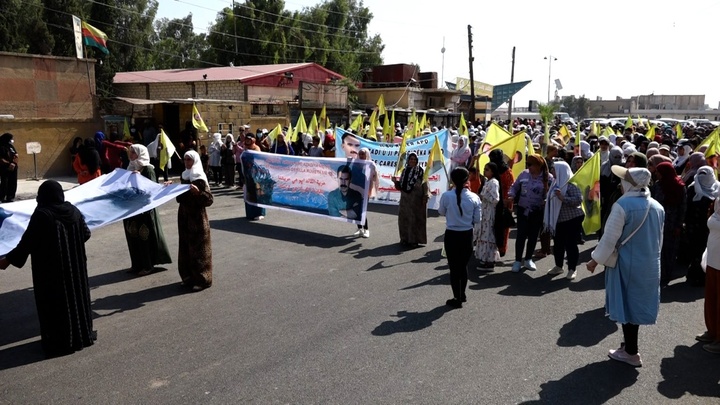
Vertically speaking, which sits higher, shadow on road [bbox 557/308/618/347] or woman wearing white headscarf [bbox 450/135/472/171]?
woman wearing white headscarf [bbox 450/135/472/171]

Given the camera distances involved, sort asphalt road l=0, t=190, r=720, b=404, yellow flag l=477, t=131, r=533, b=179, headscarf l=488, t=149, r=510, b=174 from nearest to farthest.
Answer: asphalt road l=0, t=190, r=720, b=404 < headscarf l=488, t=149, r=510, b=174 < yellow flag l=477, t=131, r=533, b=179

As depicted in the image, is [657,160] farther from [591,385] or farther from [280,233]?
[280,233]

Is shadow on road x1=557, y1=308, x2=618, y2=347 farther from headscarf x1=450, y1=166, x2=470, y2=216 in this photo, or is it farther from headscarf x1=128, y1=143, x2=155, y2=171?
headscarf x1=128, y1=143, x2=155, y2=171

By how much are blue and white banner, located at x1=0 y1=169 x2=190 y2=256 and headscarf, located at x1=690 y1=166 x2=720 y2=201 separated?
20.8ft

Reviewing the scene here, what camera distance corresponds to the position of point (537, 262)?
836 centimetres

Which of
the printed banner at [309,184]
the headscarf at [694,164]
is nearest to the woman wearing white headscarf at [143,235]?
the printed banner at [309,184]

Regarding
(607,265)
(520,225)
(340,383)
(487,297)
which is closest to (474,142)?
(520,225)

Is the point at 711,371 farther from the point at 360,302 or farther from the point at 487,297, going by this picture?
the point at 360,302

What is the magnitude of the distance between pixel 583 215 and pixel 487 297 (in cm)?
197

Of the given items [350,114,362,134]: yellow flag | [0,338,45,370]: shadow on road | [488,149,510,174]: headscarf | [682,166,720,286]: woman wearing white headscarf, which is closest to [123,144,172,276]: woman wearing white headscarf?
[0,338,45,370]: shadow on road

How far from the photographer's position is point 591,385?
14.8 feet

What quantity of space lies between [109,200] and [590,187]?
19.8 ft

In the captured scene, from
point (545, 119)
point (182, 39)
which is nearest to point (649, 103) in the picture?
point (182, 39)

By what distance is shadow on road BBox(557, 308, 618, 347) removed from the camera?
17.7ft
